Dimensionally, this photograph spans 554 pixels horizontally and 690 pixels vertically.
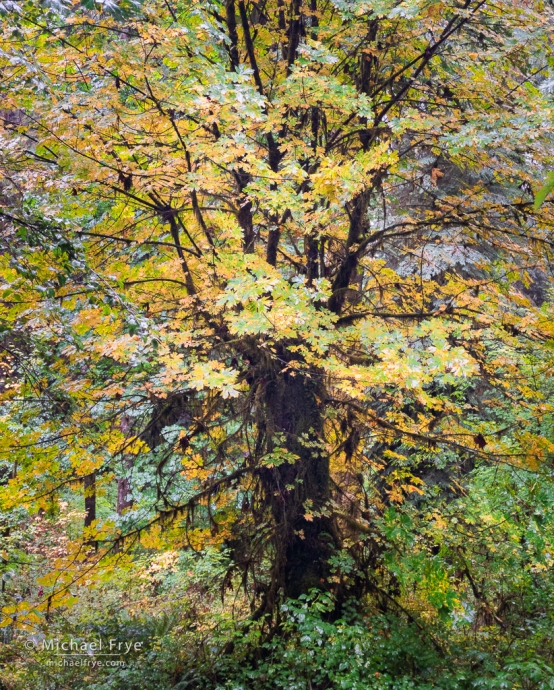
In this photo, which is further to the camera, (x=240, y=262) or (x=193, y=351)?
(x=193, y=351)

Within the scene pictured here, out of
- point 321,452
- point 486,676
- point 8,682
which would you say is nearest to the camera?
point 486,676

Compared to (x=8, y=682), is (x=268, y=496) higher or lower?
higher

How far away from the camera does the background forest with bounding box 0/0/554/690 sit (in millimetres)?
4215

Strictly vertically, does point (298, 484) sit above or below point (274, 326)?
below

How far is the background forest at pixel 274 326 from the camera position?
4.21 meters

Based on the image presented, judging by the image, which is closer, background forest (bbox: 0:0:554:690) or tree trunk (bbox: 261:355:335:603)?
background forest (bbox: 0:0:554:690)

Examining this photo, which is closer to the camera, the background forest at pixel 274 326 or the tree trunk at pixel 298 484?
the background forest at pixel 274 326

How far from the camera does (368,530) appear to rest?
20.6 feet

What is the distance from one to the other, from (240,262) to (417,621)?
4353mm

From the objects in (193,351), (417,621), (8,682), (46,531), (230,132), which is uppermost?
(230,132)

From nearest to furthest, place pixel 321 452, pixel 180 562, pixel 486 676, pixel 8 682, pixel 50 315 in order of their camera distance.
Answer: pixel 50 315
pixel 486 676
pixel 321 452
pixel 8 682
pixel 180 562

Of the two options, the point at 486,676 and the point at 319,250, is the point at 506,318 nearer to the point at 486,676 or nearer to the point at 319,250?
the point at 319,250

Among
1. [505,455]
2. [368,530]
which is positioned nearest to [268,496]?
[368,530]

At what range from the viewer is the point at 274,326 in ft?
14.5
